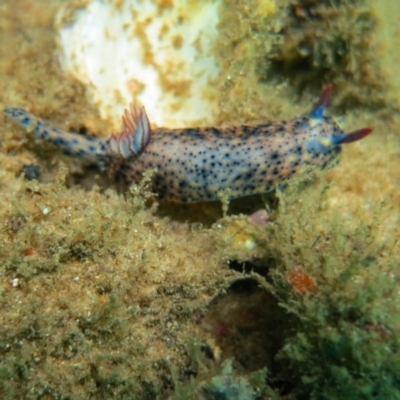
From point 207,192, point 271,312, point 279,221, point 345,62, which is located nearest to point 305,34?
point 345,62

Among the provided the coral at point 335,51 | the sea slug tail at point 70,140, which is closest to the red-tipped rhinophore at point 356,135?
the coral at point 335,51

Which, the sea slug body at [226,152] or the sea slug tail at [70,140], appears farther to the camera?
the sea slug tail at [70,140]

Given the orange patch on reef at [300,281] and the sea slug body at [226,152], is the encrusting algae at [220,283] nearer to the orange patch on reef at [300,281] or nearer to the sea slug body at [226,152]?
the orange patch on reef at [300,281]

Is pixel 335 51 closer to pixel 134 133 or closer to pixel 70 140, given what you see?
pixel 134 133

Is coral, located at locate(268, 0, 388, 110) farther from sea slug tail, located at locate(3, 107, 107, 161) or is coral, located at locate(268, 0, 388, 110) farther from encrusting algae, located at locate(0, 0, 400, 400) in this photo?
sea slug tail, located at locate(3, 107, 107, 161)

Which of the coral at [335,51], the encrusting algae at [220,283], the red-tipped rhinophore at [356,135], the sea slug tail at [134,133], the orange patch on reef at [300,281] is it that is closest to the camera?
the encrusting algae at [220,283]

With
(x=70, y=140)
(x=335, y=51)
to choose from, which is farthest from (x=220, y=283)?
(x=335, y=51)

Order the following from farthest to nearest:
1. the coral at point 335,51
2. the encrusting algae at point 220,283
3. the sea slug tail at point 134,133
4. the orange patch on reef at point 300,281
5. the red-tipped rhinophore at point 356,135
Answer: the coral at point 335,51 → the sea slug tail at point 134,133 → the red-tipped rhinophore at point 356,135 → the orange patch on reef at point 300,281 → the encrusting algae at point 220,283
